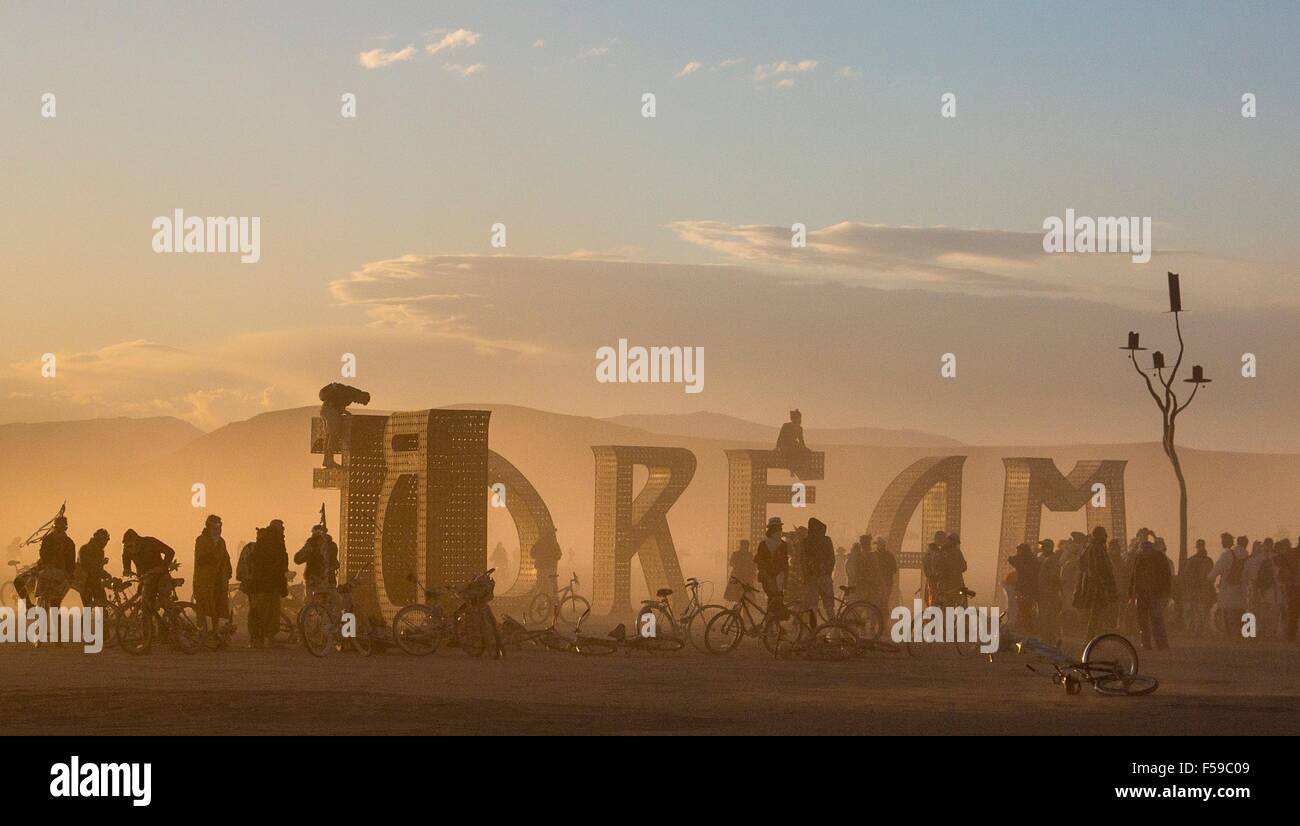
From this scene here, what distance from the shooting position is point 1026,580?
29.1 m

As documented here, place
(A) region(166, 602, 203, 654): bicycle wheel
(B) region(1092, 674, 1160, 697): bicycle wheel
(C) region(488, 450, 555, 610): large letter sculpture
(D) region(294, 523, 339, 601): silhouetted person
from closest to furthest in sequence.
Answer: (B) region(1092, 674, 1160, 697): bicycle wheel → (A) region(166, 602, 203, 654): bicycle wheel → (D) region(294, 523, 339, 601): silhouetted person → (C) region(488, 450, 555, 610): large letter sculpture

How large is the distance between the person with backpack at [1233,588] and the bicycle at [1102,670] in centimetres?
1065

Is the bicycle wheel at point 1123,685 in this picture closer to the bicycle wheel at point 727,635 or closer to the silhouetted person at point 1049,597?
the bicycle wheel at point 727,635

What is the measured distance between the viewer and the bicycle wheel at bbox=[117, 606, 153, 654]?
972 inches

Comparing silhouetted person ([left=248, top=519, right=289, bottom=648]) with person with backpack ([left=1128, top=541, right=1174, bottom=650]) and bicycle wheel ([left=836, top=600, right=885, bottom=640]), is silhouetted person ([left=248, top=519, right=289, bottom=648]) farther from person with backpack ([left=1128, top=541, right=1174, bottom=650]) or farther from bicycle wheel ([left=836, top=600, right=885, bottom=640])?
person with backpack ([left=1128, top=541, right=1174, bottom=650])

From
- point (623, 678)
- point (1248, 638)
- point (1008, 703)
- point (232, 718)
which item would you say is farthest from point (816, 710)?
point (1248, 638)

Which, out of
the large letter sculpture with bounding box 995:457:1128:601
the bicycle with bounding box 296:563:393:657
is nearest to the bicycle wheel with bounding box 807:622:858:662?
the bicycle with bounding box 296:563:393:657

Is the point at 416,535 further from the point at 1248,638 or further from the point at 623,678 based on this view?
the point at 1248,638

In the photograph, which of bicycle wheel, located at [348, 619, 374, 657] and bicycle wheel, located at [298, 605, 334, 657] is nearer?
bicycle wheel, located at [298, 605, 334, 657]

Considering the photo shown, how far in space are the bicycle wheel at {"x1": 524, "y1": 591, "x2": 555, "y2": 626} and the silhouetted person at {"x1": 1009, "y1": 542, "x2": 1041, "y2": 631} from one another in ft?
29.6

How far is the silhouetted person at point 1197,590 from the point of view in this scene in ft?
105

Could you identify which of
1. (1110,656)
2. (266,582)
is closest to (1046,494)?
(1110,656)

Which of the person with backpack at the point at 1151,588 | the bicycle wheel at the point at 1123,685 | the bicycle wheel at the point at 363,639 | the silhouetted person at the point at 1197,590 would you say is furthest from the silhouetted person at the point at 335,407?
the silhouetted person at the point at 1197,590
